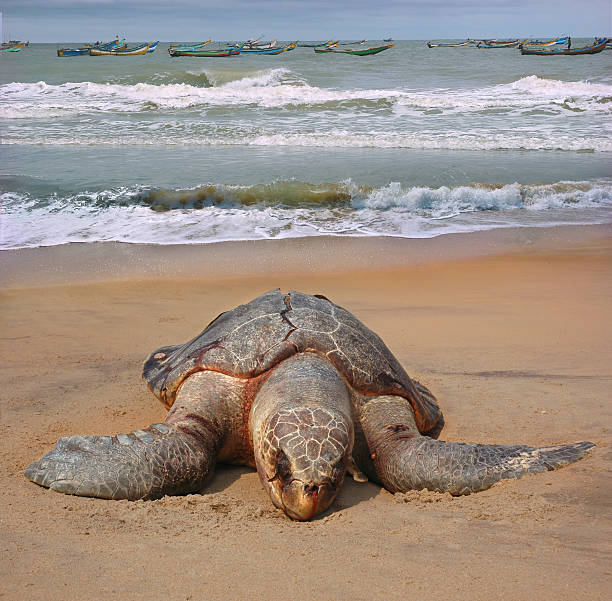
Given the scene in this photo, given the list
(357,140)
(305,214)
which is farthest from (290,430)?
(357,140)

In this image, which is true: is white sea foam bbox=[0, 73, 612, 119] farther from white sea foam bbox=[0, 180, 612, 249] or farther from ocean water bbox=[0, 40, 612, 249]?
white sea foam bbox=[0, 180, 612, 249]

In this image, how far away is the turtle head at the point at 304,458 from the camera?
300cm

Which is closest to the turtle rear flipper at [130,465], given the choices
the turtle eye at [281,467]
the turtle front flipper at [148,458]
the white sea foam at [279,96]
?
the turtle front flipper at [148,458]

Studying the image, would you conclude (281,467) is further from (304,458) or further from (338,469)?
(338,469)

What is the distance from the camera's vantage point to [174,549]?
8.21ft

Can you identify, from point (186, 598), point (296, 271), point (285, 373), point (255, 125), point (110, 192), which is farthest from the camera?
point (255, 125)

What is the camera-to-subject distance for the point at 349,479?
366 cm

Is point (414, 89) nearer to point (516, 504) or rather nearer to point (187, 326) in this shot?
point (187, 326)

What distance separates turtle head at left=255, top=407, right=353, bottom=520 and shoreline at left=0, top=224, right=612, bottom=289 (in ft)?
15.6

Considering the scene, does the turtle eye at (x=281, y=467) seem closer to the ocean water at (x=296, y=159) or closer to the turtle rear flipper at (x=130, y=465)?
the turtle rear flipper at (x=130, y=465)

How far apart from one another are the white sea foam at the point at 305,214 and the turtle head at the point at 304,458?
6.47 m

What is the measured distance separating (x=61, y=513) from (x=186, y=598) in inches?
37.0

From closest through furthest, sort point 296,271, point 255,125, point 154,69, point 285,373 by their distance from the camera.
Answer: point 285,373 < point 296,271 < point 255,125 < point 154,69

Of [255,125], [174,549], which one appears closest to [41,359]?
[174,549]
